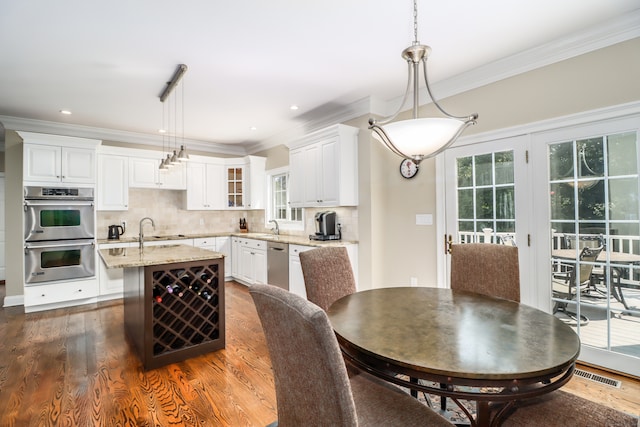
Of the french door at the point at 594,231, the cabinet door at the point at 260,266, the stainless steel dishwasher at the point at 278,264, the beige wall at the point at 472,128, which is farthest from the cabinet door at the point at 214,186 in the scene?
the french door at the point at 594,231

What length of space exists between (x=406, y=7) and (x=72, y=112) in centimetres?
430

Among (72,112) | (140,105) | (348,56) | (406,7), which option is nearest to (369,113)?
(348,56)

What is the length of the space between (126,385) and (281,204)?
12.2 ft

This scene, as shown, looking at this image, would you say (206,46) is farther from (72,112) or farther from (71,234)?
(71,234)

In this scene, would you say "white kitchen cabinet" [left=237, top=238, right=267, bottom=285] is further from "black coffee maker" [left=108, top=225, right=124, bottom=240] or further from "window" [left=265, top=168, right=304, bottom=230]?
"black coffee maker" [left=108, top=225, right=124, bottom=240]

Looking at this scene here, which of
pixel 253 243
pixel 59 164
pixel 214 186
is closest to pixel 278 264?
pixel 253 243

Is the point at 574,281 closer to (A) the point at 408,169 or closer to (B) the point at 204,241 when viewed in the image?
(A) the point at 408,169

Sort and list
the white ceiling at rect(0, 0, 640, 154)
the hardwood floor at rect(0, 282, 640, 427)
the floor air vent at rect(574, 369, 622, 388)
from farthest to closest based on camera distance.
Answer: the floor air vent at rect(574, 369, 622, 388)
the white ceiling at rect(0, 0, 640, 154)
the hardwood floor at rect(0, 282, 640, 427)

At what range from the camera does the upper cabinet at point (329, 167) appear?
3867 millimetres

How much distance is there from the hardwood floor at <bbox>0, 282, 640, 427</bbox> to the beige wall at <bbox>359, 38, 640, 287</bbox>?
166 cm

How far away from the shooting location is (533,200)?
275cm

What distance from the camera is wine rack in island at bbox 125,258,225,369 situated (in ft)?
8.50

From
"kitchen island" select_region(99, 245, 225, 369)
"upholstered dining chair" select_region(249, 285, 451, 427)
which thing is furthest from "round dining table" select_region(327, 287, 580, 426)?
"kitchen island" select_region(99, 245, 225, 369)

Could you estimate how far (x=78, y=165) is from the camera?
4336 mm
